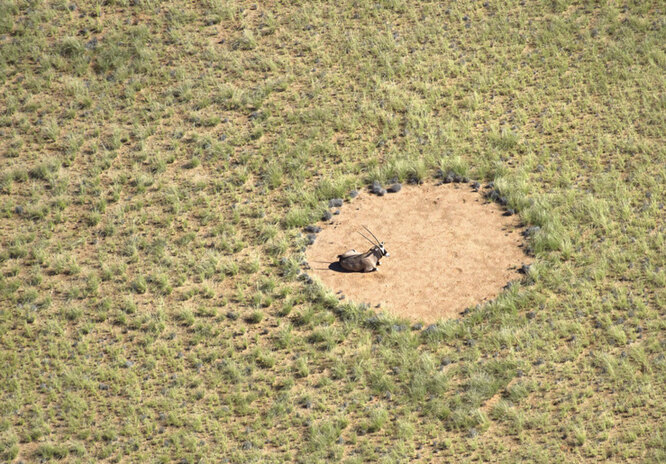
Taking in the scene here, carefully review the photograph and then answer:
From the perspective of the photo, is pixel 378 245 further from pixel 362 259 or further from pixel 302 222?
pixel 302 222

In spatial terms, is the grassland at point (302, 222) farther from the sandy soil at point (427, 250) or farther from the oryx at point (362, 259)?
the oryx at point (362, 259)

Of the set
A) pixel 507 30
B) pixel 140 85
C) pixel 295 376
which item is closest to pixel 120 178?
pixel 140 85

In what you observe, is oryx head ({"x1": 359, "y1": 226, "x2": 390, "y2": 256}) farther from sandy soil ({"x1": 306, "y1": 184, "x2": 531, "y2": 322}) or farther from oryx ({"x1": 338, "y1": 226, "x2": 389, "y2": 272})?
sandy soil ({"x1": 306, "y1": 184, "x2": 531, "y2": 322})

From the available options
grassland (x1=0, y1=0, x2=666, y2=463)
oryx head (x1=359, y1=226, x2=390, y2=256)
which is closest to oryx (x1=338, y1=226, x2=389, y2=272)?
oryx head (x1=359, y1=226, x2=390, y2=256)

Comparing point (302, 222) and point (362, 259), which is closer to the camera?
point (362, 259)

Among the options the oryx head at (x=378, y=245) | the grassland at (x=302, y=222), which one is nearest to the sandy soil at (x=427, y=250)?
the oryx head at (x=378, y=245)

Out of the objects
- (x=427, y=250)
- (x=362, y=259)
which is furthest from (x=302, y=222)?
(x=427, y=250)

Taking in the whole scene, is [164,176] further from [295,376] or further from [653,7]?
[653,7]
